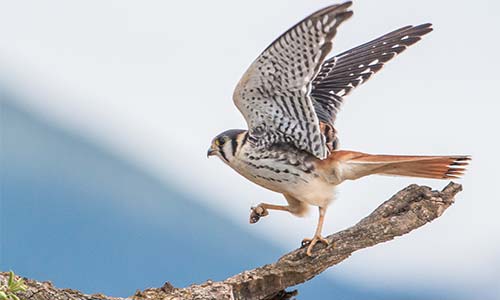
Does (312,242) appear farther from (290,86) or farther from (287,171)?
(290,86)

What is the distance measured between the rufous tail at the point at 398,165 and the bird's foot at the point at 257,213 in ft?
1.77

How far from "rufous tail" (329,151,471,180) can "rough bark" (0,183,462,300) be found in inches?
3.4

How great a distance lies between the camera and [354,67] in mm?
4855

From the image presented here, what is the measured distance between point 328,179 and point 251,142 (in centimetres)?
44

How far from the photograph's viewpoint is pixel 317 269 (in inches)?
154

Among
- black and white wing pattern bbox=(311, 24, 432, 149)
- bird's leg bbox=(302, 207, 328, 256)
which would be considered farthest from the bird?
black and white wing pattern bbox=(311, 24, 432, 149)

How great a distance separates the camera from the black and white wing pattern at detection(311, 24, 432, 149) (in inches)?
185

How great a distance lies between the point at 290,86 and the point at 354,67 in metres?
1.05

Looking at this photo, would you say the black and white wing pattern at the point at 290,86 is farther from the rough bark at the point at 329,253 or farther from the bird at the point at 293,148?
the rough bark at the point at 329,253

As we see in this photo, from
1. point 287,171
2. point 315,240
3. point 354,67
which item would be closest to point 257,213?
point 287,171

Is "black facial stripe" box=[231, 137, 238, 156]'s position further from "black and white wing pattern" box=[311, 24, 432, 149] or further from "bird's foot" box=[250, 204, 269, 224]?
"black and white wing pattern" box=[311, 24, 432, 149]

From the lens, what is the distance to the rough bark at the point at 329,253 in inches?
138

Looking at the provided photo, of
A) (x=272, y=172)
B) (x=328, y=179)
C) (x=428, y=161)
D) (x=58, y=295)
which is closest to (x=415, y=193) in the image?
(x=428, y=161)

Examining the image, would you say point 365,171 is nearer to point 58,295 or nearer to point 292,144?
point 292,144
